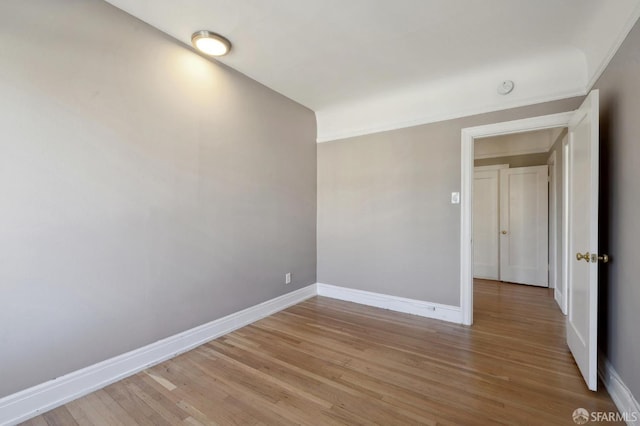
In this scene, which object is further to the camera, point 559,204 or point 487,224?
point 487,224

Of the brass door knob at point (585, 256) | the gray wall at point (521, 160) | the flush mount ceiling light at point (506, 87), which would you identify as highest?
the flush mount ceiling light at point (506, 87)

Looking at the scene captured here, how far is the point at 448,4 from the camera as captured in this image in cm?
198

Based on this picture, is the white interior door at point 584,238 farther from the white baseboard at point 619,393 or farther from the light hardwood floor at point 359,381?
the light hardwood floor at point 359,381

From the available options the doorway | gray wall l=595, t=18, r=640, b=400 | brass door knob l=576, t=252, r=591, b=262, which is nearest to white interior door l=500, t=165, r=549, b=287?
the doorway

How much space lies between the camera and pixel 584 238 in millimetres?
1994

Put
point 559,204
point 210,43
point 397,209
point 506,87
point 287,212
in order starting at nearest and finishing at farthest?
point 210,43, point 506,87, point 397,209, point 287,212, point 559,204

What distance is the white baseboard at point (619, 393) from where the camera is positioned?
1.53 meters

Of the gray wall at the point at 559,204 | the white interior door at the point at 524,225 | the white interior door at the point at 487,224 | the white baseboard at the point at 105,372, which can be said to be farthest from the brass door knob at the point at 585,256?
the white interior door at the point at 487,224

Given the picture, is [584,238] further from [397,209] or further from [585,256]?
[397,209]

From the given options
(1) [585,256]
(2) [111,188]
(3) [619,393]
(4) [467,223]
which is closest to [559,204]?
(4) [467,223]

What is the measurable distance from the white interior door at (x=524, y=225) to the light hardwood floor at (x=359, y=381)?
5.97 feet

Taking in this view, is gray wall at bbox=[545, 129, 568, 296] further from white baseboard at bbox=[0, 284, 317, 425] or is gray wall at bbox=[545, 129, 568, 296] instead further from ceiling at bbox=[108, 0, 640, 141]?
white baseboard at bbox=[0, 284, 317, 425]

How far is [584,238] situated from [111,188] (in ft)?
11.2

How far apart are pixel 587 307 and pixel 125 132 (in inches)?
139
